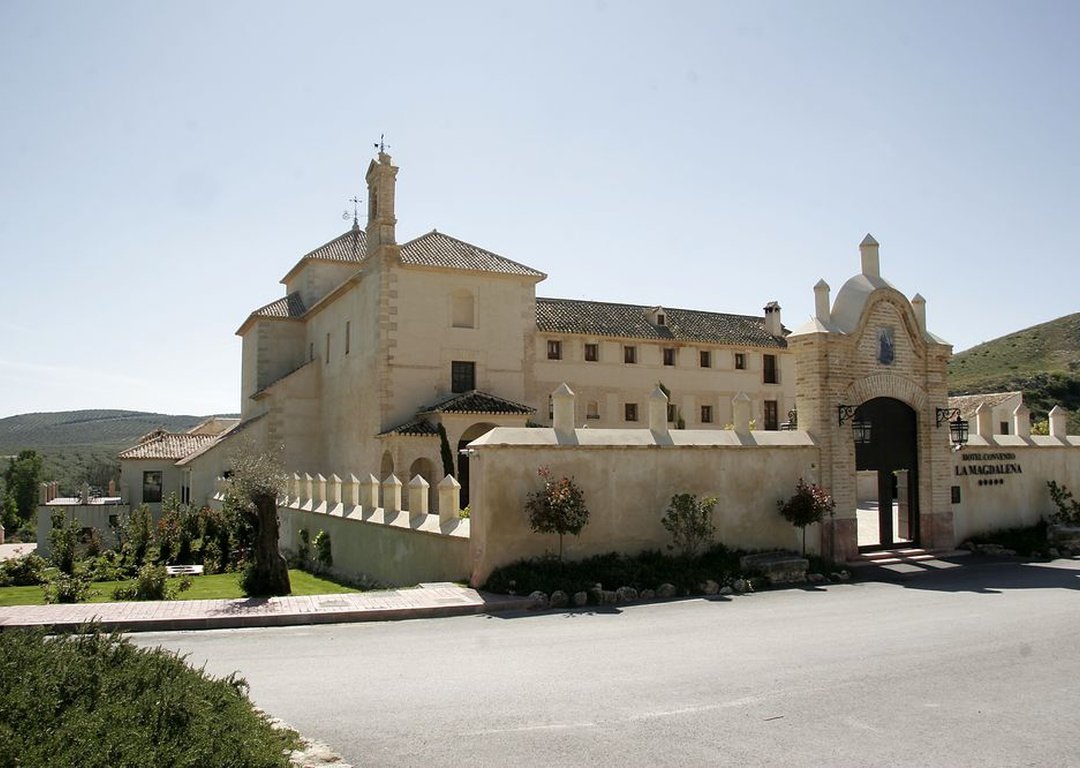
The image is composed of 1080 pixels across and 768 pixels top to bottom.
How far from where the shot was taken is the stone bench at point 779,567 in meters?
16.1

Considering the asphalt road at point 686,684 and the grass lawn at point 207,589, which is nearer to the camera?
the asphalt road at point 686,684

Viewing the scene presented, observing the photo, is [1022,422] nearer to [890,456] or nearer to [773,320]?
[890,456]

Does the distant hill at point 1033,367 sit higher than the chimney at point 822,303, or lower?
higher

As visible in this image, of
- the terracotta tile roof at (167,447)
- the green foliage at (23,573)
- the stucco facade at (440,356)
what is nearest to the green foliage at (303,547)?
the stucco facade at (440,356)

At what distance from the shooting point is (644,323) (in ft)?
152

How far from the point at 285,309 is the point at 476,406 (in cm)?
1648

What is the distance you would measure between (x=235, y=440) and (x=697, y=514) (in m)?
26.5

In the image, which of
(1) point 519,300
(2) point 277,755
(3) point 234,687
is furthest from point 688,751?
(1) point 519,300

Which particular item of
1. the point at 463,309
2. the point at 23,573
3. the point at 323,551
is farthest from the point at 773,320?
the point at 23,573

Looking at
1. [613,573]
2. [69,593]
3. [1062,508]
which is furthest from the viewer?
[1062,508]

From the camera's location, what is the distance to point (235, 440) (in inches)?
1474

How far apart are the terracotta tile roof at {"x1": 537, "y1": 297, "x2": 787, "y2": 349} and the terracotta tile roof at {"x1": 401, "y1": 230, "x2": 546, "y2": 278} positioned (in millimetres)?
8339

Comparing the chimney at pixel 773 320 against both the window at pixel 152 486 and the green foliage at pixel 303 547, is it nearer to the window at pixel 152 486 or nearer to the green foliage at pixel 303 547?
the green foliage at pixel 303 547

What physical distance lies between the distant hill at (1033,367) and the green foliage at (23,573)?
2469 inches
